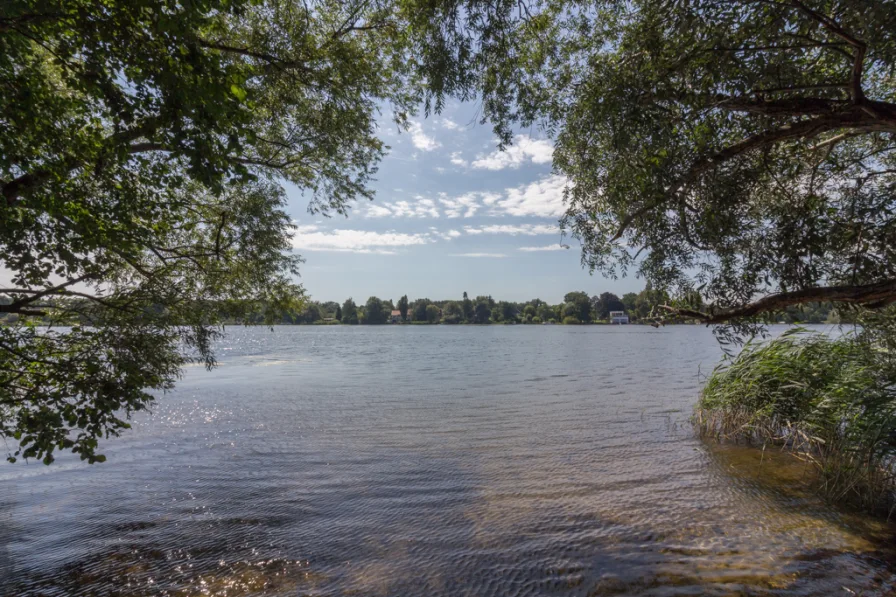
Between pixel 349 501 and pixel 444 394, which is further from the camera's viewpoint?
pixel 444 394

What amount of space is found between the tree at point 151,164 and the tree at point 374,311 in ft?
524

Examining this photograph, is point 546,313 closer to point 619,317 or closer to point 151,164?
point 619,317

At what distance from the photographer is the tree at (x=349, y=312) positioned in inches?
6668

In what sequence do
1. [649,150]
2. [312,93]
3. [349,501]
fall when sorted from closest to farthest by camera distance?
[649,150] → [349,501] → [312,93]

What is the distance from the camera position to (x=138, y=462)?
40.5 ft

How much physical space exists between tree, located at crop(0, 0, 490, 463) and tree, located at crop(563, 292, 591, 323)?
451 ft

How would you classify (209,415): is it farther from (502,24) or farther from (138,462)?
(502,24)

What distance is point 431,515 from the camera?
8547 mm

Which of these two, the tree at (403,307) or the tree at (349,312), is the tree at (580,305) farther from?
the tree at (349,312)

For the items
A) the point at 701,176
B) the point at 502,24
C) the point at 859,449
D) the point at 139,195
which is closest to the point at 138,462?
the point at 139,195

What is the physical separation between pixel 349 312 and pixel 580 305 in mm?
83597

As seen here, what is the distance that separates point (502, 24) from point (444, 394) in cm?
1773

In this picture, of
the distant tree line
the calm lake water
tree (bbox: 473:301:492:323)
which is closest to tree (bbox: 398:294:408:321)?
the distant tree line

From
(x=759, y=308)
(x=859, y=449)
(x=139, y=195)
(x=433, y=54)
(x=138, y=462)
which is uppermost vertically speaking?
(x=433, y=54)
